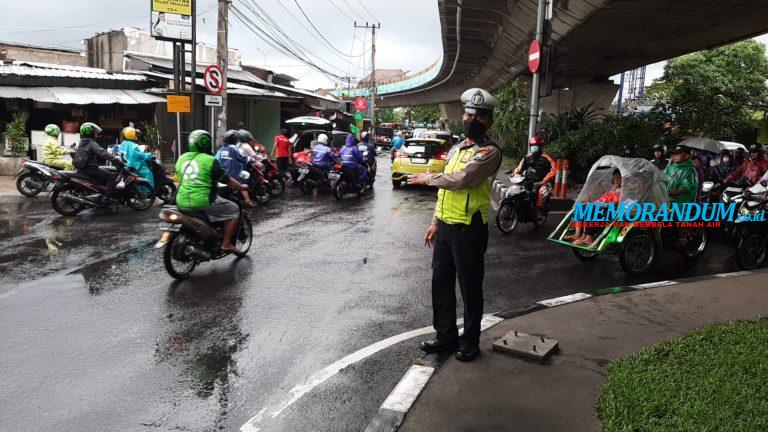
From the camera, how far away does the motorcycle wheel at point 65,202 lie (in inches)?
415

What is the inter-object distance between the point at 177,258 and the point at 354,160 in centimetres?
821

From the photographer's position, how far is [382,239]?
952cm

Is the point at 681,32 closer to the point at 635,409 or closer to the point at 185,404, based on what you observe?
the point at 635,409

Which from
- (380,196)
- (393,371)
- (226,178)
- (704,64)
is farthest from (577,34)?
(704,64)

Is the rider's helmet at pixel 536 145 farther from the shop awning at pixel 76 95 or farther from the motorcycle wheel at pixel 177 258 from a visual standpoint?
the shop awning at pixel 76 95

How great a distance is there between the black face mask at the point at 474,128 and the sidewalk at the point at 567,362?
5.56 ft

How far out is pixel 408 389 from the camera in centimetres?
392

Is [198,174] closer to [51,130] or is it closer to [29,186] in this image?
[51,130]

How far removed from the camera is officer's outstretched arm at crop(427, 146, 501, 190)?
417 centimetres

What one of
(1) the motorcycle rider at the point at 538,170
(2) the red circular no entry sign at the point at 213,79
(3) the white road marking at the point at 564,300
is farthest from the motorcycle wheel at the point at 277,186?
Answer: (3) the white road marking at the point at 564,300

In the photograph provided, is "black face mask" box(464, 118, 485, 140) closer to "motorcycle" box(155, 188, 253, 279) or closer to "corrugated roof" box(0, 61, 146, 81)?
"motorcycle" box(155, 188, 253, 279)

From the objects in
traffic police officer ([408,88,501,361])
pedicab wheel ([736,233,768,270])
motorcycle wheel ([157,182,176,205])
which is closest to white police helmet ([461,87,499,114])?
traffic police officer ([408,88,501,361])

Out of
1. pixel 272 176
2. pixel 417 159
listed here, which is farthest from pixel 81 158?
pixel 417 159

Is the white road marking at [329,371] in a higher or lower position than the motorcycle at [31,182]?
lower
